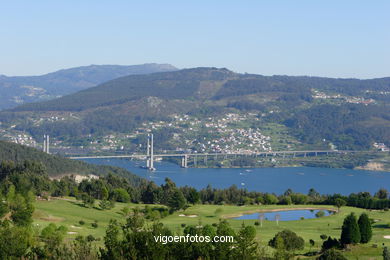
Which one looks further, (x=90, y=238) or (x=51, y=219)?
(x=51, y=219)

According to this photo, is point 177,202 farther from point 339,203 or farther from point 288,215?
point 339,203

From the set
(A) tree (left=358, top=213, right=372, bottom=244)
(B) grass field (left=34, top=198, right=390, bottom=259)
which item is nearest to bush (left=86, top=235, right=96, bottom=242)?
(B) grass field (left=34, top=198, right=390, bottom=259)

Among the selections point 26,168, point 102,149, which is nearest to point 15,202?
point 26,168

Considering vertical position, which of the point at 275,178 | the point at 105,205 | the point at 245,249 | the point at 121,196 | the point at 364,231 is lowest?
the point at 275,178

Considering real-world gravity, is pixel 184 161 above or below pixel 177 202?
below

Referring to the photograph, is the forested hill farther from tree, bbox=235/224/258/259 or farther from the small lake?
tree, bbox=235/224/258/259

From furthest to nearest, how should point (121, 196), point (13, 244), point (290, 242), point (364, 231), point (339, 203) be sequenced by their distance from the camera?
point (121, 196) → point (339, 203) → point (364, 231) → point (290, 242) → point (13, 244)

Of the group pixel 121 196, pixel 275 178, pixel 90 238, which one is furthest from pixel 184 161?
pixel 90 238

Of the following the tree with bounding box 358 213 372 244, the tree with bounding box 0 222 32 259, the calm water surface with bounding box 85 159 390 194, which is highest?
the tree with bounding box 0 222 32 259
